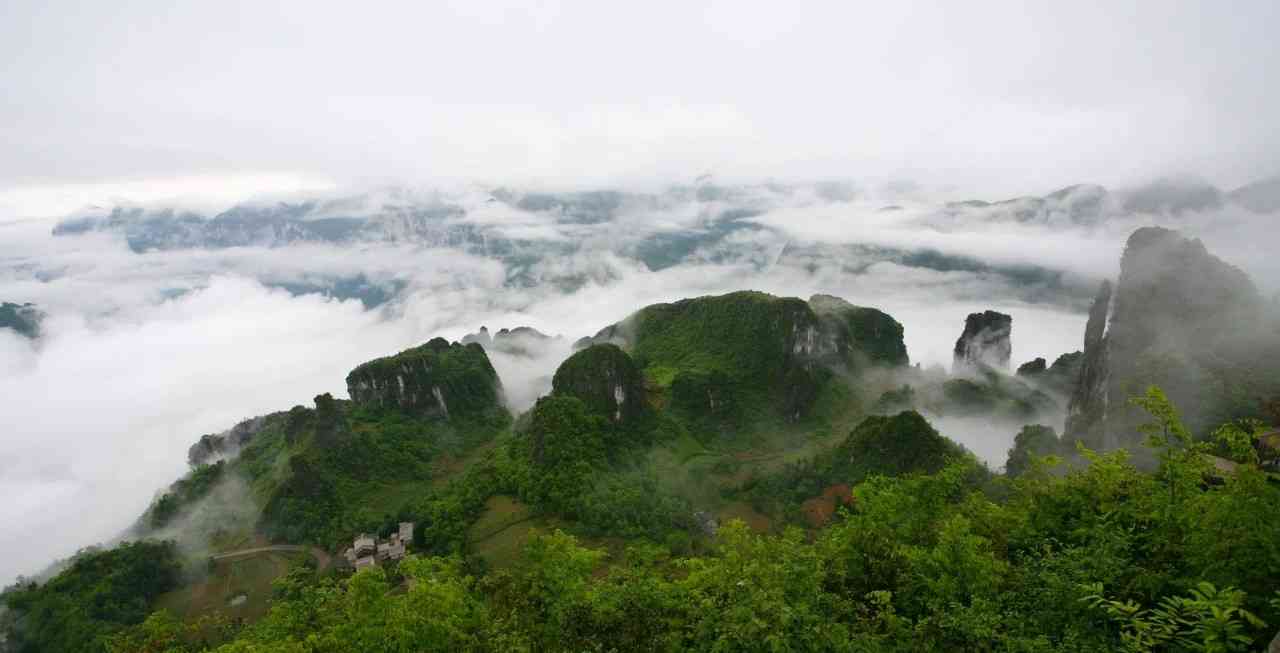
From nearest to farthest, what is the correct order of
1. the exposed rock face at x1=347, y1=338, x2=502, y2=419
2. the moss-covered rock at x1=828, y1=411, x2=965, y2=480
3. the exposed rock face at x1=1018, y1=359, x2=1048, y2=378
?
the moss-covered rock at x1=828, y1=411, x2=965, y2=480, the exposed rock face at x1=347, y1=338, x2=502, y2=419, the exposed rock face at x1=1018, y1=359, x2=1048, y2=378

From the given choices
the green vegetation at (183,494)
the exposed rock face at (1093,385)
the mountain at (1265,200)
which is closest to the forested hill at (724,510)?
the green vegetation at (183,494)

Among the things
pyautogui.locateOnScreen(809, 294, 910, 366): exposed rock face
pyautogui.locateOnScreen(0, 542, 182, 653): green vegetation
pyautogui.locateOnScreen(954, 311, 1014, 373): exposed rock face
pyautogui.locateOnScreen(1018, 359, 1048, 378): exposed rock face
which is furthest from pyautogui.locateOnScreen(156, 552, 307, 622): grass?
pyautogui.locateOnScreen(1018, 359, 1048, 378): exposed rock face

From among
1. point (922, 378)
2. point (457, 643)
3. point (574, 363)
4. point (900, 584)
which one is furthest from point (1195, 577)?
point (922, 378)

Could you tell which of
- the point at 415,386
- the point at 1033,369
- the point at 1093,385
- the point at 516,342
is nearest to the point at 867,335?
the point at 1033,369

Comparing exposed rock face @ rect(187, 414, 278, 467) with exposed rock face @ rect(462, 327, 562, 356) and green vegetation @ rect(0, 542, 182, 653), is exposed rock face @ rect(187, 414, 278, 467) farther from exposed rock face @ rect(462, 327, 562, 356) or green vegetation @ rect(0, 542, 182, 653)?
exposed rock face @ rect(462, 327, 562, 356)

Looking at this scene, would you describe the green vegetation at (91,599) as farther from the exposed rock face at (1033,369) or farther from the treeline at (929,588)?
the exposed rock face at (1033,369)

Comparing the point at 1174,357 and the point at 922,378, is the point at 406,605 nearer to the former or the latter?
the point at 1174,357
